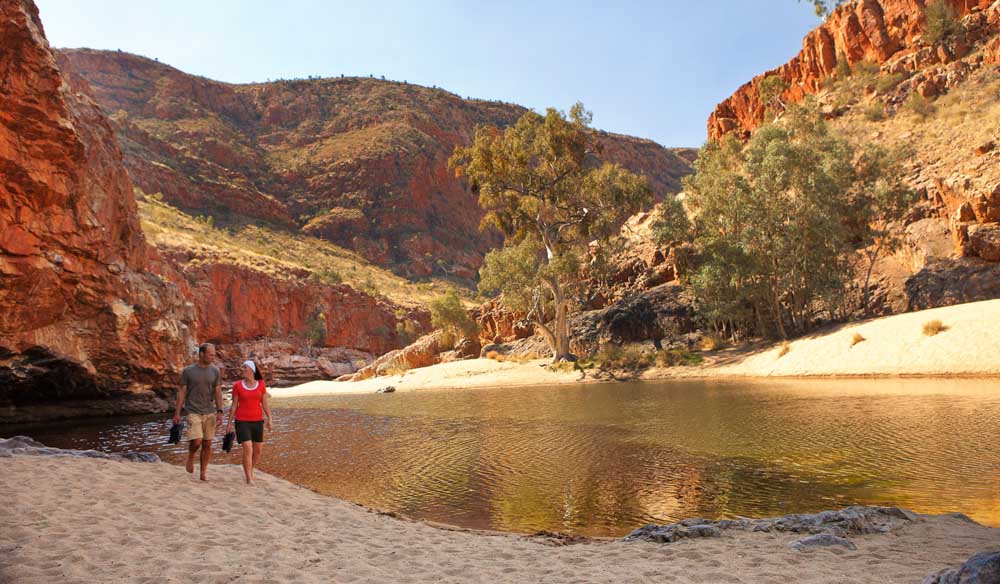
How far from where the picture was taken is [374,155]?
99.4 metres

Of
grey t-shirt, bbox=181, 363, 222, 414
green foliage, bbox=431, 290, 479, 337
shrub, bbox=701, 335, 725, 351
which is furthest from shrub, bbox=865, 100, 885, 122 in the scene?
grey t-shirt, bbox=181, 363, 222, 414

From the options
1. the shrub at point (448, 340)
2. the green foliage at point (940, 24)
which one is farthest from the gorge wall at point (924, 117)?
the shrub at point (448, 340)

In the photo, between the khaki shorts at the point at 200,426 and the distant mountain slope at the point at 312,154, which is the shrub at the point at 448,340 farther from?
the distant mountain slope at the point at 312,154

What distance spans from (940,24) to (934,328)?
42208 mm

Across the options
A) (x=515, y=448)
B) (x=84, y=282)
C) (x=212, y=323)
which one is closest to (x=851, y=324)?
(x=515, y=448)

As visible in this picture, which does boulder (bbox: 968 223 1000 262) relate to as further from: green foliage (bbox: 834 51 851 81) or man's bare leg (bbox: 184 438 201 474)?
green foliage (bbox: 834 51 851 81)

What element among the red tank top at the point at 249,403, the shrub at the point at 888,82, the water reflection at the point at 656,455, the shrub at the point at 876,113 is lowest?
the water reflection at the point at 656,455

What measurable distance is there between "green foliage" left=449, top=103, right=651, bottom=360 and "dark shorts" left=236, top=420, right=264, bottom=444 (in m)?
25.7

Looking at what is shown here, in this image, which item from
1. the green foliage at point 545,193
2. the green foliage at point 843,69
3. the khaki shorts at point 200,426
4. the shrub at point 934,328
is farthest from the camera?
the green foliage at point 843,69

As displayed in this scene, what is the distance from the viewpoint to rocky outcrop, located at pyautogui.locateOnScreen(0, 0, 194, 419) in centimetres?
1752

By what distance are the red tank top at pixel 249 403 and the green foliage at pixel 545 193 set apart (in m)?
25.7

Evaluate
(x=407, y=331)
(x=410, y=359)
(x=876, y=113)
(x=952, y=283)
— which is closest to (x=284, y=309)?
(x=407, y=331)

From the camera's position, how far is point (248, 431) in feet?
27.8

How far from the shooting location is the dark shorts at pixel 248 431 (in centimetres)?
841
